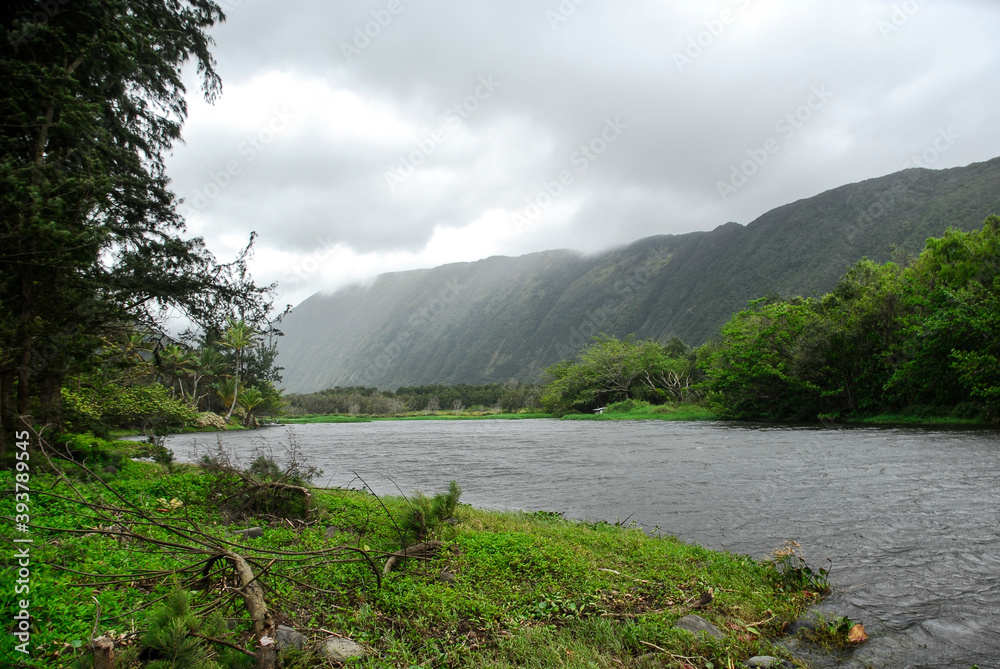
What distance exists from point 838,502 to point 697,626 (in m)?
7.45

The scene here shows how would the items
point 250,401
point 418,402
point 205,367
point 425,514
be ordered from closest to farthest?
point 425,514, point 205,367, point 250,401, point 418,402

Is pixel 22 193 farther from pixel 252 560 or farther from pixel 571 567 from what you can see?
pixel 571 567

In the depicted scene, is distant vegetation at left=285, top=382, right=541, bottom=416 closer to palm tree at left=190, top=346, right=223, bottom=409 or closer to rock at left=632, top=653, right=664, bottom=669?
palm tree at left=190, top=346, right=223, bottom=409

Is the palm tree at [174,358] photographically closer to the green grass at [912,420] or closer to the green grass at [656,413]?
the green grass at [912,420]

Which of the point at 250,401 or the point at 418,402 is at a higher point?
the point at 250,401

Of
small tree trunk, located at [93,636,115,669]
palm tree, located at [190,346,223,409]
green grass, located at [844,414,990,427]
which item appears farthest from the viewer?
palm tree, located at [190,346,223,409]

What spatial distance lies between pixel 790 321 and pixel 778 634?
37240mm

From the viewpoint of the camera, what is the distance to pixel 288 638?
3.80 m

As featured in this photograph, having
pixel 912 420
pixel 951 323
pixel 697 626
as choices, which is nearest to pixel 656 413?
pixel 912 420

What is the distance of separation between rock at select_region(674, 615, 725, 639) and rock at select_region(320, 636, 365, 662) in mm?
2752

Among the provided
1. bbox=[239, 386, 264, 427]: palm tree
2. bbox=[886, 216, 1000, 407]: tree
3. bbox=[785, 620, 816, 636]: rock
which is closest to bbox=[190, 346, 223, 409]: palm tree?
bbox=[239, 386, 264, 427]: palm tree

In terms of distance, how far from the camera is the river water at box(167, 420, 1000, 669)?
4.93m

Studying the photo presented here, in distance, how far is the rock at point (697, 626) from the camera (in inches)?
170

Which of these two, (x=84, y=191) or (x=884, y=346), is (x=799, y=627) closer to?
(x=84, y=191)
